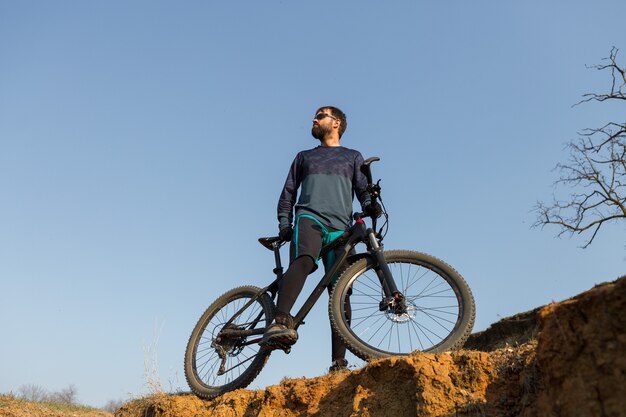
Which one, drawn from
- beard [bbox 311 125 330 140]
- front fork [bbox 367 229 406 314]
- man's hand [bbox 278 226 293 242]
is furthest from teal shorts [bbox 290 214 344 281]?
beard [bbox 311 125 330 140]

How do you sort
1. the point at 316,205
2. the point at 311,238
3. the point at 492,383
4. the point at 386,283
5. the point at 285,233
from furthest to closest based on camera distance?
the point at 285,233 → the point at 316,205 → the point at 311,238 → the point at 386,283 → the point at 492,383

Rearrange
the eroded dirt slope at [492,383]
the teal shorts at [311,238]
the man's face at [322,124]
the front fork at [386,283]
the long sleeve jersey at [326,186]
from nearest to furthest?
1. the eroded dirt slope at [492,383]
2. the front fork at [386,283]
3. the teal shorts at [311,238]
4. the long sleeve jersey at [326,186]
5. the man's face at [322,124]

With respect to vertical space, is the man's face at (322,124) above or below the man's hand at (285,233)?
above

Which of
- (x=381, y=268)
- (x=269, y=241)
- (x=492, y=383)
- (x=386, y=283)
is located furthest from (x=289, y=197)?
(x=492, y=383)

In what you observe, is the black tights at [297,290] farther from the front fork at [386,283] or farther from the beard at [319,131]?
the beard at [319,131]

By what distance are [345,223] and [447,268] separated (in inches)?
46.5

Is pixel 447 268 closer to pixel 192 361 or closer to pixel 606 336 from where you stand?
pixel 606 336

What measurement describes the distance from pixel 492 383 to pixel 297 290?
209 centimetres

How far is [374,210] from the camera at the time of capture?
5.74 meters

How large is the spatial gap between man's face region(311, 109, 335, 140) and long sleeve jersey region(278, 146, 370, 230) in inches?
7.4

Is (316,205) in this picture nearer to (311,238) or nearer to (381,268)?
(311,238)

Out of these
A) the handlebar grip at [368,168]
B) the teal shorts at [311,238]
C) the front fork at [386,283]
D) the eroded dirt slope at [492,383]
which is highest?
the handlebar grip at [368,168]

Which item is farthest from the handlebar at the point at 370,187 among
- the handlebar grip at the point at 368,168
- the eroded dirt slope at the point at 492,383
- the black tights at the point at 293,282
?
the eroded dirt slope at the point at 492,383

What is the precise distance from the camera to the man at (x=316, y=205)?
5.49 m
